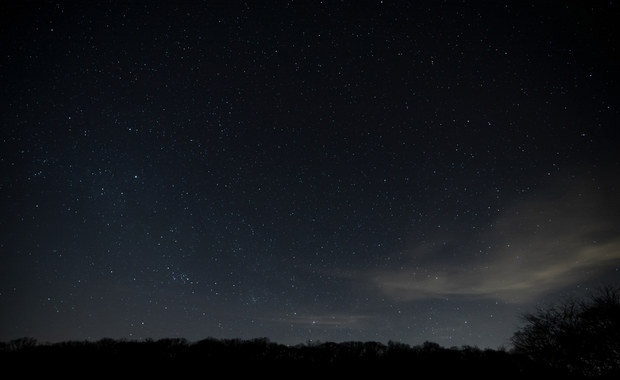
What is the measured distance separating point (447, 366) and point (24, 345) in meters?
18.2

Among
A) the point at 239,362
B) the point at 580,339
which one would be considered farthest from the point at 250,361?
the point at 580,339

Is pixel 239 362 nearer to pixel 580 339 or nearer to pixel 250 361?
pixel 250 361

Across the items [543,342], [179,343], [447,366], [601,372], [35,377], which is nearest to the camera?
[35,377]

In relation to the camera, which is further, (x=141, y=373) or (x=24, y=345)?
(x=24, y=345)

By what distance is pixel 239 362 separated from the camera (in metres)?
12.5

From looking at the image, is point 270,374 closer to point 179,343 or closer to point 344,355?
point 344,355

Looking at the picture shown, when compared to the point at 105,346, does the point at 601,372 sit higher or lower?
lower

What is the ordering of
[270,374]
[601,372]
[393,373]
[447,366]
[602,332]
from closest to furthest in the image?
[270,374] → [393,373] → [447,366] → [601,372] → [602,332]

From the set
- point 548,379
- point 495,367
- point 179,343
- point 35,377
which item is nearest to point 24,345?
point 35,377

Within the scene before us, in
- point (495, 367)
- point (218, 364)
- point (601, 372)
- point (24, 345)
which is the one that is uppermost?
point (24, 345)

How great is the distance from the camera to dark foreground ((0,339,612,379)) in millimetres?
10993

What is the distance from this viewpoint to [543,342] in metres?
25.1

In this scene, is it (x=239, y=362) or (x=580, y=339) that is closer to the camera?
(x=239, y=362)

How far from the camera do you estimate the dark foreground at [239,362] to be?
36.1ft
